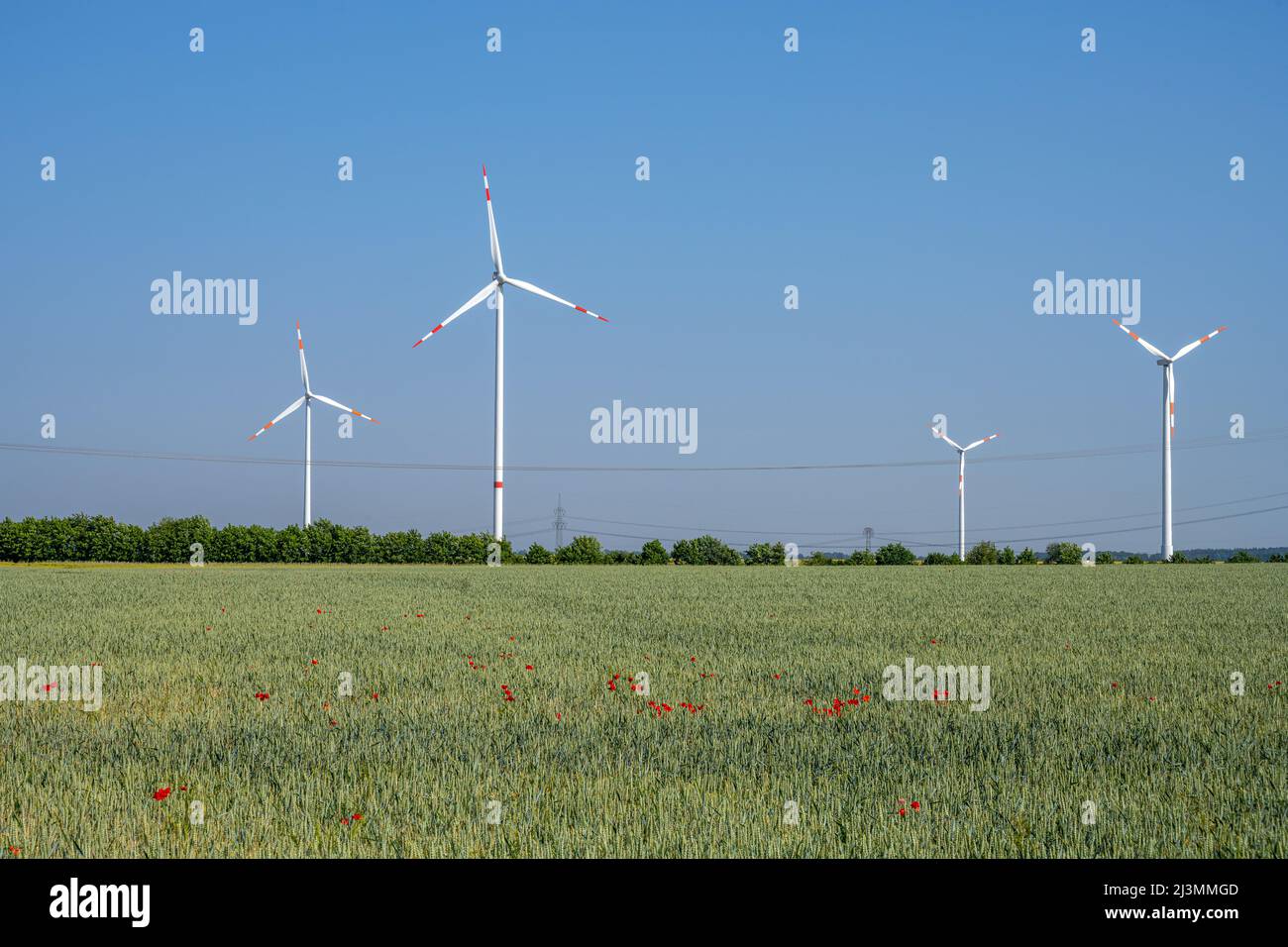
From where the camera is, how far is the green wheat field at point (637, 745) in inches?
305

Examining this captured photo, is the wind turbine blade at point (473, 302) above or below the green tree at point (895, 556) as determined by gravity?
above

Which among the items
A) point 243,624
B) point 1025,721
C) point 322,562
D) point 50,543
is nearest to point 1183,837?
point 1025,721

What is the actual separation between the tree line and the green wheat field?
6001 centimetres

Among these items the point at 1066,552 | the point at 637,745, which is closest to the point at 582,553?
the point at 1066,552

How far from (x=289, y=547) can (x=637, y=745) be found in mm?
81358

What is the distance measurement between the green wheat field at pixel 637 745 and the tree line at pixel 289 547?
60.0m

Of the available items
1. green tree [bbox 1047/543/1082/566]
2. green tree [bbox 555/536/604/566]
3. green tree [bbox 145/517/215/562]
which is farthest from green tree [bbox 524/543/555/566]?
green tree [bbox 1047/543/1082/566]

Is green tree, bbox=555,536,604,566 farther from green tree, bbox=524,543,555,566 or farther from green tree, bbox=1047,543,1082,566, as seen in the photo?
green tree, bbox=1047,543,1082,566

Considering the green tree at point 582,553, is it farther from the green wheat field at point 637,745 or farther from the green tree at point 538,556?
the green wheat field at point 637,745

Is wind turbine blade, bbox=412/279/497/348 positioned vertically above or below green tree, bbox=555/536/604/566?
above

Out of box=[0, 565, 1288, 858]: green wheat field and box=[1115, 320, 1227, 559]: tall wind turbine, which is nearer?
box=[0, 565, 1288, 858]: green wheat field

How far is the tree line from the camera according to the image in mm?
85125

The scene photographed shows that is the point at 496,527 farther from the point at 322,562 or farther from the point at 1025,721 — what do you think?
the point at 1025,721

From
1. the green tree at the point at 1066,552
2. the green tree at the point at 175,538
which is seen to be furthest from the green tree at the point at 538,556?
the green tree at the point at 1066,552
